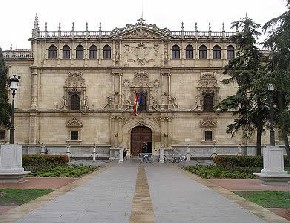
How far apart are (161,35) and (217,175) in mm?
28730

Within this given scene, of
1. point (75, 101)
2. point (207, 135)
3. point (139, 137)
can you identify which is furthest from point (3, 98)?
point (207, 135)

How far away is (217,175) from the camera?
23734 mm

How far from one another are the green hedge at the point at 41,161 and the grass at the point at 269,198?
16.5 meters

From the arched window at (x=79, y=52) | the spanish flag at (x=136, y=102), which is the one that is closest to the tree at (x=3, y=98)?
the arched window at (x=79, y=52)

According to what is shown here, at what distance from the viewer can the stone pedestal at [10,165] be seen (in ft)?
63.3

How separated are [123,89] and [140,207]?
3769 centimetres

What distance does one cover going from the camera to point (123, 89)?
49500 mm

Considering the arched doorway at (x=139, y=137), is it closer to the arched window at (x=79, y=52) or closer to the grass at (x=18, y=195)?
the arched window at (x=79, y=52)

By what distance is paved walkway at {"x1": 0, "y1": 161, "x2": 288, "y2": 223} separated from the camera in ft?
34.1

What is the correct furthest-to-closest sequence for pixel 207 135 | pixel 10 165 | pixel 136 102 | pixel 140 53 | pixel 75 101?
pixel 75 101
pixel 140 53
pixel 207 135
pixel 136 102
pixel 10 165

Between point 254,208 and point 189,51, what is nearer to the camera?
point 254,208

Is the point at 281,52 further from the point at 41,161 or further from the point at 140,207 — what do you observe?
the point at 41,161

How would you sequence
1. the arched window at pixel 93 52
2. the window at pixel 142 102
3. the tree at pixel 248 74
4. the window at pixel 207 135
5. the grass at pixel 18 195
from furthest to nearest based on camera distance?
the arched window at pixel 93 52, the window at pixel 142 102, the window at pixel 207 135, the tree at pixel 248 74, the grass at pixel 18 195

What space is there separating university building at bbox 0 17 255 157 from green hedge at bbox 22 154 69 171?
1728cm
